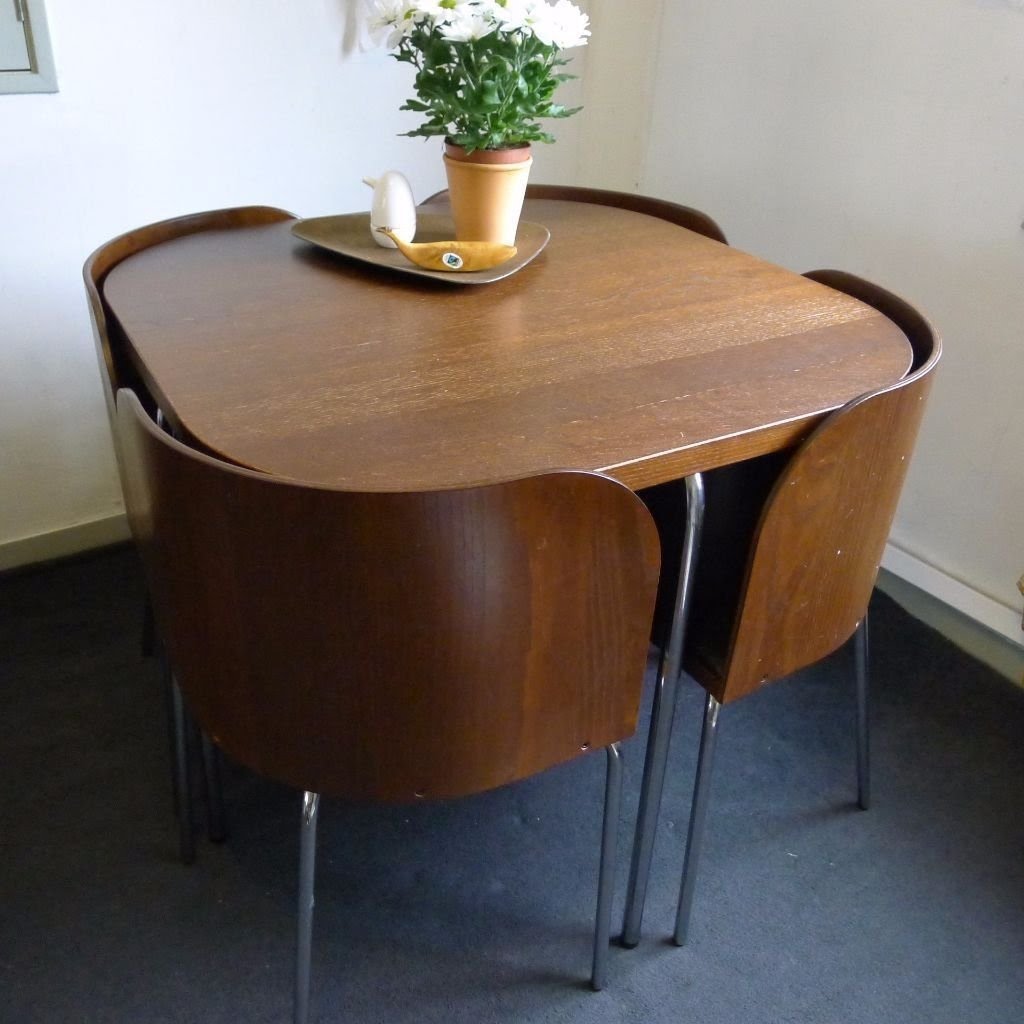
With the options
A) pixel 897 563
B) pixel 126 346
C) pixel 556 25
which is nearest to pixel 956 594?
pixel 897 563

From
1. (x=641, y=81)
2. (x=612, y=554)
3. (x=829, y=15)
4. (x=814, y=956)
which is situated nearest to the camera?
(x=612, y=554)

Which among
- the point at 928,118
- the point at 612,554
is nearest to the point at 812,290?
the point at 928,118

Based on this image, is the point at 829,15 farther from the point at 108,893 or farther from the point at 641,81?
the point at 108,893

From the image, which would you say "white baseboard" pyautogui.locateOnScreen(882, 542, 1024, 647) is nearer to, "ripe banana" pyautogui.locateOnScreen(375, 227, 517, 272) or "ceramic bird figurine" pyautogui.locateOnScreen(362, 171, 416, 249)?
"ripe banana" pyautogui.locateOnScreen(375, 227, 517, 272)

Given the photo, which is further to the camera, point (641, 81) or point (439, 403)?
point (641, 81)

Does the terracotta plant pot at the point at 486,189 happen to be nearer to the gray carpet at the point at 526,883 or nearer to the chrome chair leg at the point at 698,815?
the chrome chair leg at the point at 698,815

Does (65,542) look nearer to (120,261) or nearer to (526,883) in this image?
(120,261)

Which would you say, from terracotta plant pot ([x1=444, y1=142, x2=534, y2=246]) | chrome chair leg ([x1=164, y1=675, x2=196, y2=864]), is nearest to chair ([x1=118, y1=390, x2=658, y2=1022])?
chrome chair leg ([x1=164, y1=675, x2=196, y2=864])

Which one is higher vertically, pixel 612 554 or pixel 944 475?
pixel 612 554

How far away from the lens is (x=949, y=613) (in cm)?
195

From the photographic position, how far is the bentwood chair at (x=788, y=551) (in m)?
1.05

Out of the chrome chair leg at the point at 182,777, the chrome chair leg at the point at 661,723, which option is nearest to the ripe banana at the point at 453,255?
the chrome chair leg at the point at 661,723

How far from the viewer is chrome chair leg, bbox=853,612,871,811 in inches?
57.3

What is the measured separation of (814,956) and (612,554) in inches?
31.3
